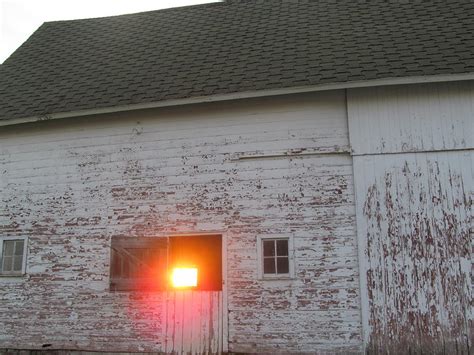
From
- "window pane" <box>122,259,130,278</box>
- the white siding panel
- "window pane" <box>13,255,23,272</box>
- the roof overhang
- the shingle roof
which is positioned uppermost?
the shingle roof

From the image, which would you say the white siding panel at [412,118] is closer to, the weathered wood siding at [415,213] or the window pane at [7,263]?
the weathered wood siding at [415,213]

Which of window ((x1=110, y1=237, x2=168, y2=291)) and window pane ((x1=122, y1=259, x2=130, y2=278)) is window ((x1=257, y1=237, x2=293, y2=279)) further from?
window pane ((x1=122, y1=259, x2=130, y2=278))

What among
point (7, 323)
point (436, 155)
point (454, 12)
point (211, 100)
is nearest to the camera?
point (436, 155)

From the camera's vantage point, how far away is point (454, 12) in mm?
9430

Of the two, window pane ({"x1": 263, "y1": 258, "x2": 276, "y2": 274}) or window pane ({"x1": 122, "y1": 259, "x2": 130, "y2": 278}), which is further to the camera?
window pane ({"x1": 122, "y1": 259, "x2": 130, "y2": 278})


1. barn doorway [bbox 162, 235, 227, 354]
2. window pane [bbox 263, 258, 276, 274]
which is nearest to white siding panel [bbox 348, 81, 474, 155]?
window pane [bbox 263, 258, 276, 274]

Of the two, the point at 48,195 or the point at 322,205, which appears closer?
the point at 322,205

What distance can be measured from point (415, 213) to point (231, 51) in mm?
4417

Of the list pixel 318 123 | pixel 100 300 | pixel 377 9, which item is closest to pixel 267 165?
pixel 318 123

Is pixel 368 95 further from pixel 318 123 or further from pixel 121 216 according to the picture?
pixel 121 216

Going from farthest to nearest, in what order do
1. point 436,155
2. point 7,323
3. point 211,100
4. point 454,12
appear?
point 454,12
point 7,323
point 211,100
point 436,155

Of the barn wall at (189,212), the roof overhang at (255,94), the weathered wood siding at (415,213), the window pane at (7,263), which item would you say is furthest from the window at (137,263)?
the weathered wood siding at (415,213)

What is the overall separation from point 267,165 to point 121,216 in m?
2.60

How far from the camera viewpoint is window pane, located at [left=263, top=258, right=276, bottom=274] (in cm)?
772
